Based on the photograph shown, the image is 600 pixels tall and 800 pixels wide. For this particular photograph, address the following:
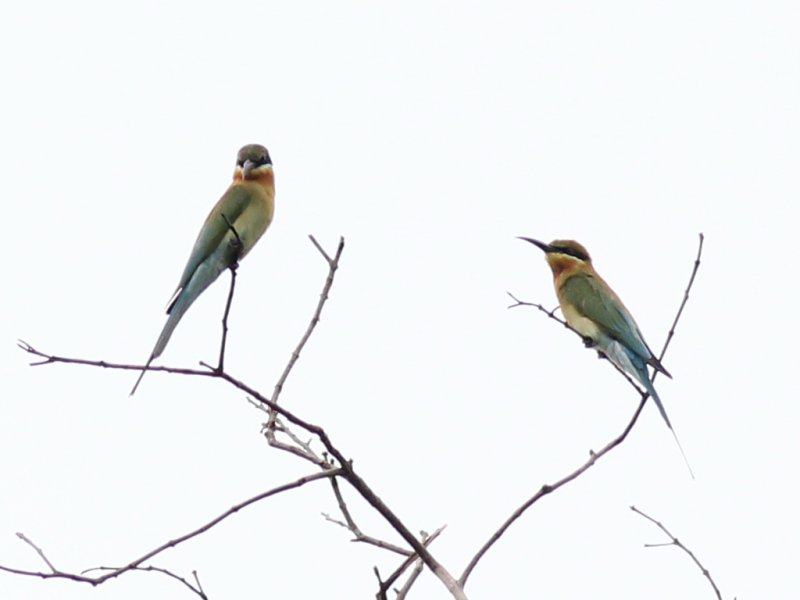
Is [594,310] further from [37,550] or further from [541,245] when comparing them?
[37,550]

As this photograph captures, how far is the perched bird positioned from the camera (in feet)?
14.4

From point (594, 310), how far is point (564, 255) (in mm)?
500

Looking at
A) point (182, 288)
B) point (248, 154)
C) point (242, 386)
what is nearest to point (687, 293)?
point (242, 386)

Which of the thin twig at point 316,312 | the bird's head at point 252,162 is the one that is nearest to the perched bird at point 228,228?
the bird's head at point 252,162

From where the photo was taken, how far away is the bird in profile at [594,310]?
18.5 feet

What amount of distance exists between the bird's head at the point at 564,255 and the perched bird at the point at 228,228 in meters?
1.75

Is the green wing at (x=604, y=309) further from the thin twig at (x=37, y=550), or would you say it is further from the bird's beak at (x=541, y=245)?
the thin twig at (x=37, y=550)

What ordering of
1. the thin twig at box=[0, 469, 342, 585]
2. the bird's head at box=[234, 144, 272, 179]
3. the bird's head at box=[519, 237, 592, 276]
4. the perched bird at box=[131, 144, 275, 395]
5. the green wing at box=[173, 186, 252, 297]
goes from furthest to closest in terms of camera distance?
the bird's head at box=[519, 237, 592, 276] < the bird's head at box=[234, 144, 272, 179] < the green wing at box=[173, 186, 252, 297] < the perched bird at box=[131, 144, 275, 395] < the thin twig at box=[0, 469, 342, 585]

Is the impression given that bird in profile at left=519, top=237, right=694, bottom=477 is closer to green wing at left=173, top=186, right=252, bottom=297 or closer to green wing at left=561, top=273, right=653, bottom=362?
green wing at left=561, top=273, right=653, bottom=362

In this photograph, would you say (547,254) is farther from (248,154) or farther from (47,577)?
(47,577)

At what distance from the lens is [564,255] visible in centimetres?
630

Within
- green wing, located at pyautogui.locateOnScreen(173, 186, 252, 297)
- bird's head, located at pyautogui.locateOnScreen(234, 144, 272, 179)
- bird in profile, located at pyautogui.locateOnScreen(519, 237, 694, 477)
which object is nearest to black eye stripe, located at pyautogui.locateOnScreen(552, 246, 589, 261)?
bird in profile, located at pyautogui.locateOnScreen(519, 237, 694, 477)

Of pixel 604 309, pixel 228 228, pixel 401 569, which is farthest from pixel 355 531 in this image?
pixel 604 309

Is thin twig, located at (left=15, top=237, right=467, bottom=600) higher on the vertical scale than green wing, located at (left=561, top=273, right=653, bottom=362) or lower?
lower
